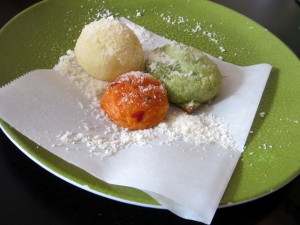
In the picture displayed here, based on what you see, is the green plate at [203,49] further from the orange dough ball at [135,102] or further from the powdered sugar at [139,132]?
the orange dough ball at [135,102]

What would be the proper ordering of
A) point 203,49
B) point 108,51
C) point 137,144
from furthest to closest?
point 203,49
point 108,51
point 137,144

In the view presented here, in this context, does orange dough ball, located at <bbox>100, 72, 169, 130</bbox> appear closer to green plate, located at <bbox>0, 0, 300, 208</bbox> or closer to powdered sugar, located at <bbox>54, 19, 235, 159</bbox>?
powdered sugar, located at <bbox>54, 19, 235, 159</bbox>

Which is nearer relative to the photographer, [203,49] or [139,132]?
[139,132]

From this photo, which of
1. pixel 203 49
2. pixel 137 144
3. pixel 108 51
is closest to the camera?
pixel 137 144

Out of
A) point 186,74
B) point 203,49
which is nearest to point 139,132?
point 186,74

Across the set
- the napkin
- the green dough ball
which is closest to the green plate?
the napkin

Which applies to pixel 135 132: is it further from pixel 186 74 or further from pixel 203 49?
pixel 203 49
